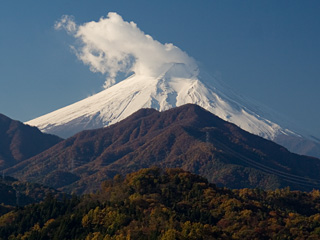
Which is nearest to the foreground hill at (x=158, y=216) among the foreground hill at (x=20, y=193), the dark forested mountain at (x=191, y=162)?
the foreground hill at (x=20, y=193)

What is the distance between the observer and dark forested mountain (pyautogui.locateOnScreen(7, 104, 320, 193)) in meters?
157

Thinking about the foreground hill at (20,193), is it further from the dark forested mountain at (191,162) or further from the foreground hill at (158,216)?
the dark forested mountain at (191,162)

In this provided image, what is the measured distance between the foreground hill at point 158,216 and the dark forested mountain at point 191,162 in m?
57.2

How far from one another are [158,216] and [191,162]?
94147mm

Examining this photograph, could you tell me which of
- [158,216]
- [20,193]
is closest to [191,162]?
[20,193]

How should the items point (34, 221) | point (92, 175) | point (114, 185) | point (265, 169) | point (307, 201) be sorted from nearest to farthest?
point (34, 221) < point (114, 185) < point (307, 201) < point (92, 175) < point (265, 169)

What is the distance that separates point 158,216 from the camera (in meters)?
72.2

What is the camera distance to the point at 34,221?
258 ft

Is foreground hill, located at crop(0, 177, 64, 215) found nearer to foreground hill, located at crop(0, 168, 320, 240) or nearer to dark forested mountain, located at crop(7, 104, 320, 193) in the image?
foreground hill, located at crop(0, 168, 320, 240)

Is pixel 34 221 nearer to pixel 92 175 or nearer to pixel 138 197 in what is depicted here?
pixel 138 197

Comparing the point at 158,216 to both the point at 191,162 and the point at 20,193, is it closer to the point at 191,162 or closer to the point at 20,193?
the point at 20,193

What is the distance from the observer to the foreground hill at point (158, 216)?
68062mm

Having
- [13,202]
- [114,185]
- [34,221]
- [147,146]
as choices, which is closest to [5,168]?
[147,146]

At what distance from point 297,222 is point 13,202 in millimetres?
44089
